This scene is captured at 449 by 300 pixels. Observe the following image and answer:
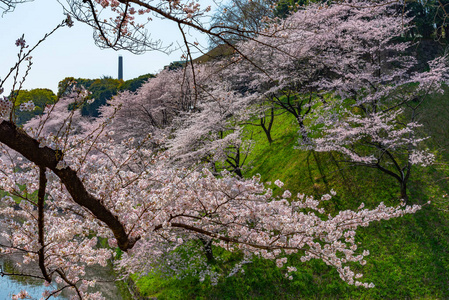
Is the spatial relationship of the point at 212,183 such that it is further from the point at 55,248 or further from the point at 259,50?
the point at 259,50

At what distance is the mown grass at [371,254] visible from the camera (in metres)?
8.45

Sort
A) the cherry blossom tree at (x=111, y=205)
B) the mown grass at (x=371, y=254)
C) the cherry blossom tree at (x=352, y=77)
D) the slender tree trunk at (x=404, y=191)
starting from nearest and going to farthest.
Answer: the cherry blossom tree at (x=111, y=205) → the mown grass at (x=371, y=254) → the slender tree trunk at (x=404, y=191) → the cherry blossom tree at (x=352, y=77)

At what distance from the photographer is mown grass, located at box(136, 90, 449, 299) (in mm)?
8453

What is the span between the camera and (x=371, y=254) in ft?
31.0

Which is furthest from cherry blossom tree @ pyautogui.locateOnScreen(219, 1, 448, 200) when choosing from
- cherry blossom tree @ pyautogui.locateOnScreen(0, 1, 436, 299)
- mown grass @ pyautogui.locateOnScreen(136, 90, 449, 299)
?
cherry blossom tree @ pyautogui.locateOnScreen(0, 1, 436, 299)

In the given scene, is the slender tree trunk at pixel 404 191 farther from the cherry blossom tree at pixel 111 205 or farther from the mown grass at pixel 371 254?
the cherry blossom tree at pixel 111 205

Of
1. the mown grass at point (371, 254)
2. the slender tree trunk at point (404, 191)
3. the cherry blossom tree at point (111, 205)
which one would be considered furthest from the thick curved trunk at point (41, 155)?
the slender tree trunk at point (404, 191)

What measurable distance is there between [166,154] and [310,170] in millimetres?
9451

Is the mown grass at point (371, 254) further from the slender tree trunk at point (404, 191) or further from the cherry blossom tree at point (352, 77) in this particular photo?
the cherry blossom tree at point (352, 77)

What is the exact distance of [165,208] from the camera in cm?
479

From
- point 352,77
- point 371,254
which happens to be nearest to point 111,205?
point 371,254

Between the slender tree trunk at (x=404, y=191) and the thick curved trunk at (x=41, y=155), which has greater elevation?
the thick curved trunk at (x=41, y=155)

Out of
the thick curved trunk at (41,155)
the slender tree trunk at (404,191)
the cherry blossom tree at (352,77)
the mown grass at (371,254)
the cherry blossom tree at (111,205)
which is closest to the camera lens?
the thick curved trunk at (41,155)

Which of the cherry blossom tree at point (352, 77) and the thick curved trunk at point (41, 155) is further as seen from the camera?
the cherry blossom tree at point (352, 77)
